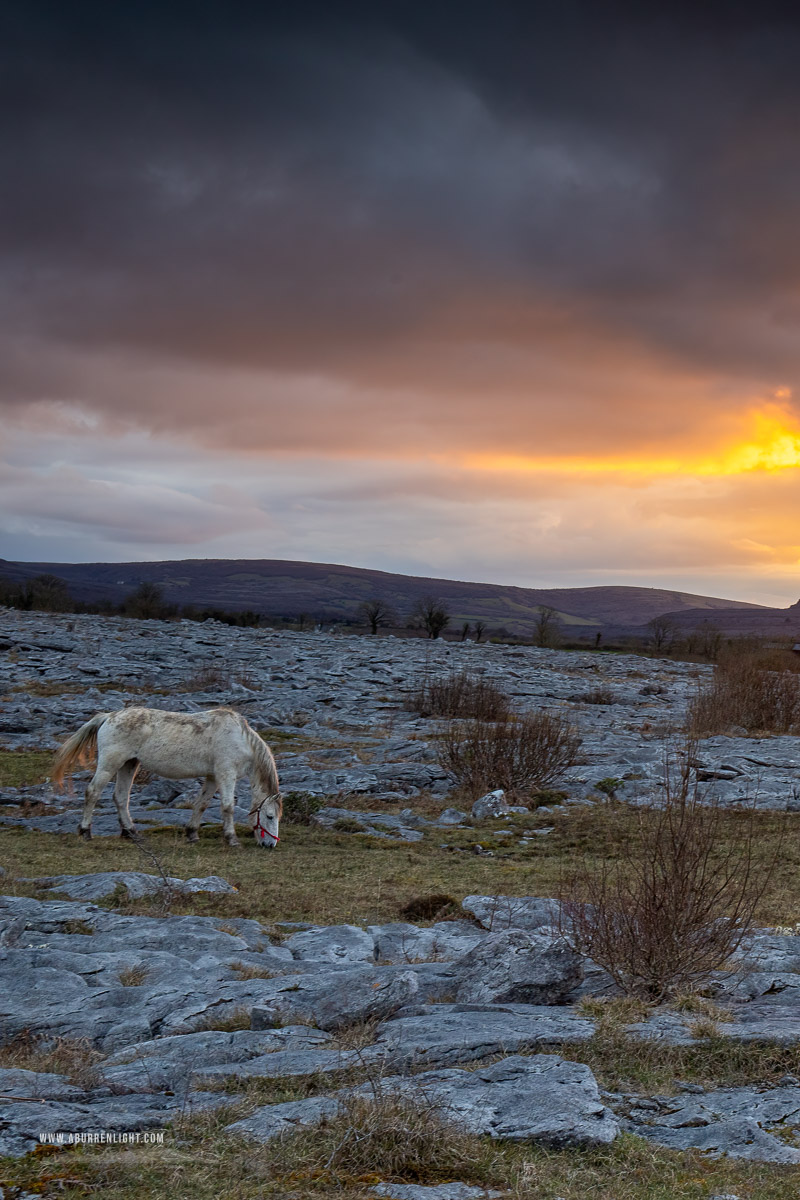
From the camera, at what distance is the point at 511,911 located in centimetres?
1011

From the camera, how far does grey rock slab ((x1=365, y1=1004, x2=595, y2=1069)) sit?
552 cm

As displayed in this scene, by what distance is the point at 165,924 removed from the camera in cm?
946

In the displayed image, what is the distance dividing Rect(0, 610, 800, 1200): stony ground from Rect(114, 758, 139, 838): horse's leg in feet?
1.86

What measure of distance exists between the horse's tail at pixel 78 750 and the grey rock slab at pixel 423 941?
8.01 meters

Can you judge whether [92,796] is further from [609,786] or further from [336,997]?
[609,786]

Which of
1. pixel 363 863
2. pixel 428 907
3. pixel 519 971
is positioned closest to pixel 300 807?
pixel 363 863

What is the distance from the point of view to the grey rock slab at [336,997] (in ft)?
20.8

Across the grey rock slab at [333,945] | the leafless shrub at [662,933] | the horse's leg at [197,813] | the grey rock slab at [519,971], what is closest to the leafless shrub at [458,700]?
the horse's leg at [197,813]

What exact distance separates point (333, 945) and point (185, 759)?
7428 mm

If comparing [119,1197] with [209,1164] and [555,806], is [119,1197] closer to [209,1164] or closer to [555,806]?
[209,1164]

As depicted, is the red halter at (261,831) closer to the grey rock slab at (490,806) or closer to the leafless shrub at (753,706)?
the grey rock slab at (490,806)

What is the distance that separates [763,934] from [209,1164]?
6.50 metres

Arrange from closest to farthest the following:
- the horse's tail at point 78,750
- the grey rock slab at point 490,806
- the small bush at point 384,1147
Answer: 1. the small bush at point 384,1147
2. the horse's tail at point 78,750
3. the grey rock slab at point 490,806

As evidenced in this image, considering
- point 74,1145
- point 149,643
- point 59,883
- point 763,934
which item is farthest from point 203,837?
point 149,643
